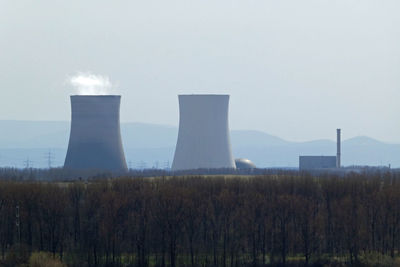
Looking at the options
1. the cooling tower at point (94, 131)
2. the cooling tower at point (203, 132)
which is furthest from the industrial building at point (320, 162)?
the cooling tower at point (94, 131)

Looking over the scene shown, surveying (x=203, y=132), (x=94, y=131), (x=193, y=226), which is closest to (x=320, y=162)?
(x=203, y=132)

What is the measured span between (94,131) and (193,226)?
14886 millimetres

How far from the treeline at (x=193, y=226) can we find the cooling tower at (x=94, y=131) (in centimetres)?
1186

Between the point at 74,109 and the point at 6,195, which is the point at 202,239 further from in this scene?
the point at 74,109

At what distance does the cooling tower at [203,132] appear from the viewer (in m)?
41.9

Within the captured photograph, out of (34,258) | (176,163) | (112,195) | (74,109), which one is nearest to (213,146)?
(176,163)

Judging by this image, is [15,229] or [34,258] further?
[15,229]

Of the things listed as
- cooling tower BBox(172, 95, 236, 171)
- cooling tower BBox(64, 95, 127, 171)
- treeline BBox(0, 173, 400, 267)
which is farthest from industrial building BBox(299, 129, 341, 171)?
treeline BBox(0, 173, 400, 267)

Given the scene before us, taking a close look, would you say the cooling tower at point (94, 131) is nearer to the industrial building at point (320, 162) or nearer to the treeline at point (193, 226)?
the treeline at point (193, 226)

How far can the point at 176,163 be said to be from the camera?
45.1 meters

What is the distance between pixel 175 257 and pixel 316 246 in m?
4.55

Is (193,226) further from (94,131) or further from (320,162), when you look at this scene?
(320,162)

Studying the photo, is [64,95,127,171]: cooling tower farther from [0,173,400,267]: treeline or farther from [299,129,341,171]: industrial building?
[299,129,341,171]: industrial building

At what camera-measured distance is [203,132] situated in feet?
138
